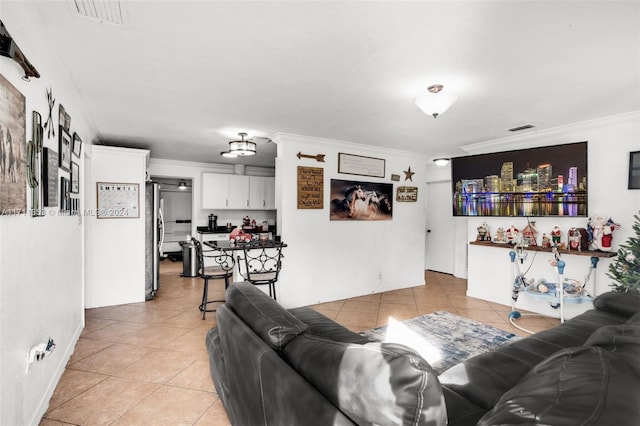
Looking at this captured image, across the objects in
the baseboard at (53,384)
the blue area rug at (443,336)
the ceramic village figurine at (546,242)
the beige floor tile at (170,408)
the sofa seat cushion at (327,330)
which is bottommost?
the blue area rug at (443,336)

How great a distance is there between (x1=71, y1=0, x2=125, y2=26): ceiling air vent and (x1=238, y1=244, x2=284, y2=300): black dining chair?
2.38 m

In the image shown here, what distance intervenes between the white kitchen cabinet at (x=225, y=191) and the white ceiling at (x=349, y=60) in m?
2.93

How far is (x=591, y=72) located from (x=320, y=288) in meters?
3.67

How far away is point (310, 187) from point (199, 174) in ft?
11.7

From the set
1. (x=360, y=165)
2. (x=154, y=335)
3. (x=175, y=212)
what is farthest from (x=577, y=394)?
(x=175, y=212)

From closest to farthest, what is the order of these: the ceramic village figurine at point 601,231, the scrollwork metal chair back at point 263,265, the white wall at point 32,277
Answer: the white wall at point 32,277
the ceramic village figurine at point 601,231
the scrollwork metal chair back at point 263,265

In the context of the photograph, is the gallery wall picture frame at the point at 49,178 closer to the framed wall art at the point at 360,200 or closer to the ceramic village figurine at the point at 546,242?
the framed wall art at the point at 360,200

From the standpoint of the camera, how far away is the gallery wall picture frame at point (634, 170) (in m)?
3.28

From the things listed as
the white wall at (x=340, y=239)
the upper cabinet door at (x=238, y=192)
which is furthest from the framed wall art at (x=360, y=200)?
the upper cabinet door at (x=238, y=192)

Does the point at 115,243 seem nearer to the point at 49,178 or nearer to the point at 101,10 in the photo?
the point at 49,178

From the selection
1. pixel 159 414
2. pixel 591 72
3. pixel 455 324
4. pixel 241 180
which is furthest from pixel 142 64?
pixel 241 180

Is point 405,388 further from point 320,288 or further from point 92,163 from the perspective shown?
point 92,163

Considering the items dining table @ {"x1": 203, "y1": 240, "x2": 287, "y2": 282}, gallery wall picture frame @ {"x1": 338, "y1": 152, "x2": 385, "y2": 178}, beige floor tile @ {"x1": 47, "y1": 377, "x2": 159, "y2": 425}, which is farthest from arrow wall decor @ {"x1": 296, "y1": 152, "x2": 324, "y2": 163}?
beige floor tile @ {"x1": 47, "y1": 377, "x2": 159, "y2": 425}

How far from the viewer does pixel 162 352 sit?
9.39 feet
